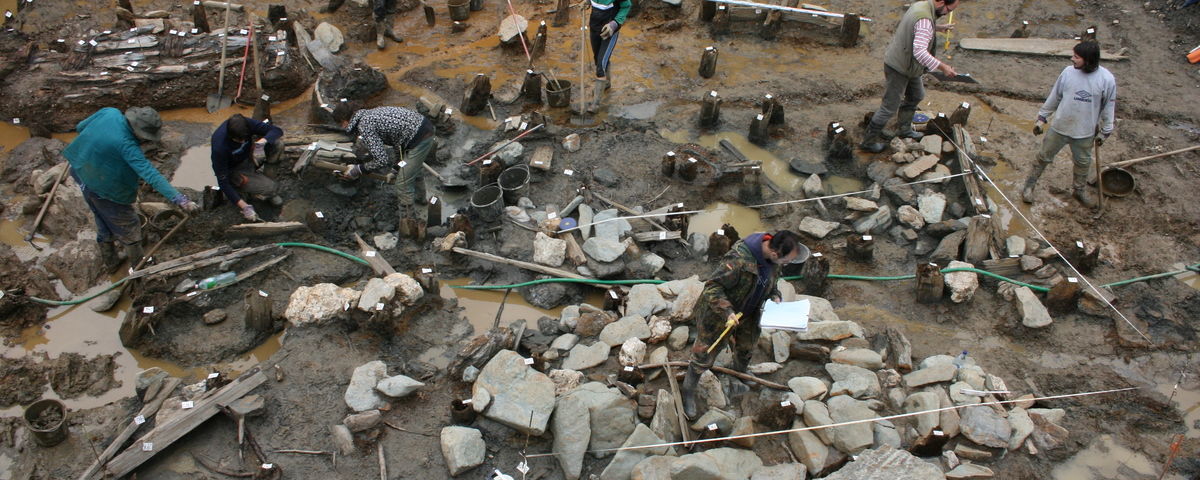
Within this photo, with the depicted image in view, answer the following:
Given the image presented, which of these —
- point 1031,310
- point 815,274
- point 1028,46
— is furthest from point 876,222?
point 1028,46

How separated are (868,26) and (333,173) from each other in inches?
347

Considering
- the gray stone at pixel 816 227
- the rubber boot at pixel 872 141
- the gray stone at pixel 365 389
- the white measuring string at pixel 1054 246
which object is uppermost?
the rubber boot at pixel 872 141

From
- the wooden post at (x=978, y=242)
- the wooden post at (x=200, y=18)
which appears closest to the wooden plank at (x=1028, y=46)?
the wooden post at (x=978, y=242)

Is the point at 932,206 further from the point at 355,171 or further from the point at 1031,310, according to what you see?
the point at 355,171

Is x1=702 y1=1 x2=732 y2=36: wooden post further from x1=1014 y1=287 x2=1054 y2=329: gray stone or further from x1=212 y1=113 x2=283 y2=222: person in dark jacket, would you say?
x1=212 y1=113 x2=283 y2=222: person in dark jacket

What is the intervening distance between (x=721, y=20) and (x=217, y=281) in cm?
825

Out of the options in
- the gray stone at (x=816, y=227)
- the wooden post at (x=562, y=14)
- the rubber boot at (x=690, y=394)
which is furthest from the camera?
the wooden post at (x=562, y=14)

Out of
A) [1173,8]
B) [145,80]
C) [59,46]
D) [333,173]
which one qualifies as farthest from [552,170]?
[1173,8]

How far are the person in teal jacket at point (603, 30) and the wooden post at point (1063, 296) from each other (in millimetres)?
5836

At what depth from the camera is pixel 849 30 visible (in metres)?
10.6

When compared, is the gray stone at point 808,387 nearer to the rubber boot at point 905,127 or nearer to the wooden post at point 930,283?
the wooden post at point 930,283

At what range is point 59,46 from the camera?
9445mm

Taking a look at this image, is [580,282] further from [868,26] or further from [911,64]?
[868,26]

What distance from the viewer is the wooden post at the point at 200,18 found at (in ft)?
33.0
